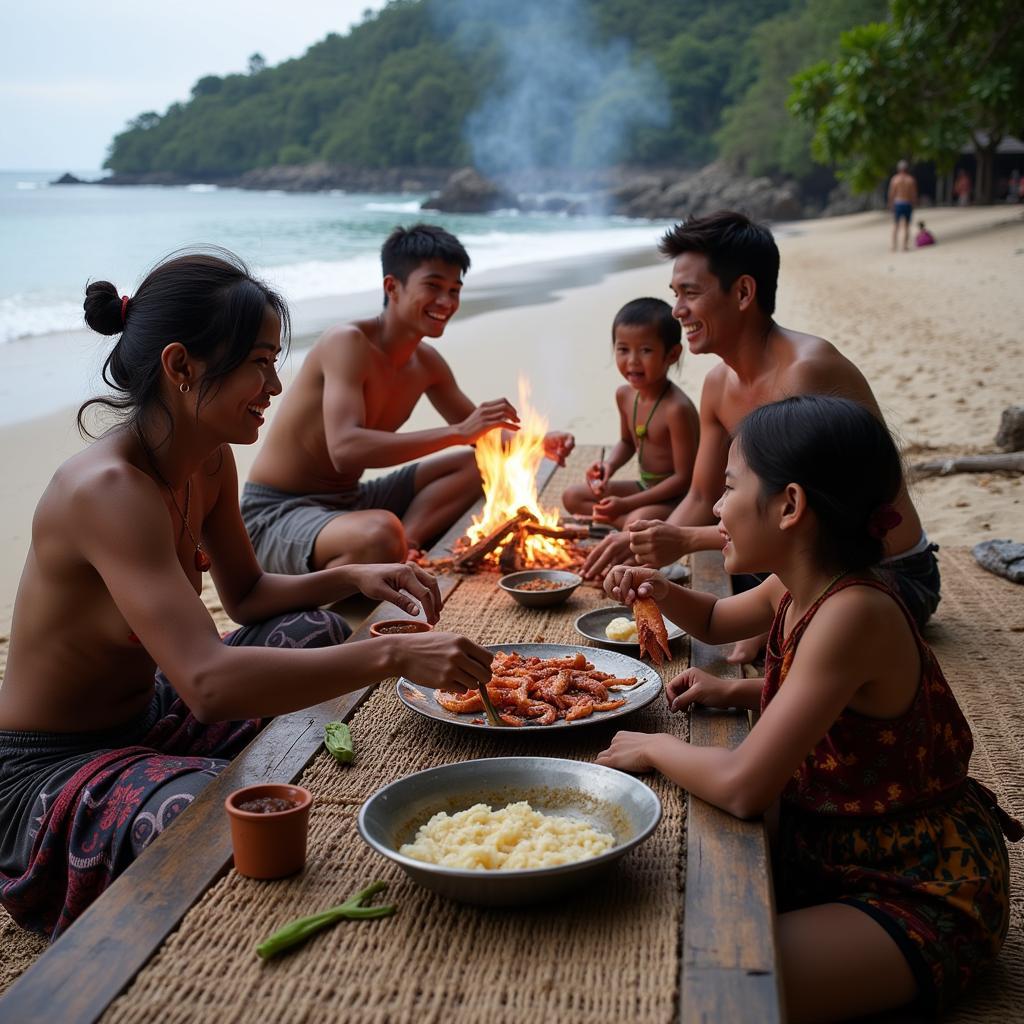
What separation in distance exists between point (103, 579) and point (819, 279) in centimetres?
2073

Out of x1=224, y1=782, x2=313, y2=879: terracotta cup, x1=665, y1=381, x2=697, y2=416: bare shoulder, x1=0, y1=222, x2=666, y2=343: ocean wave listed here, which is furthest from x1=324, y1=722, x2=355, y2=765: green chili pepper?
x1=665, y1=381, x2=697, y2=416: bare shoulder

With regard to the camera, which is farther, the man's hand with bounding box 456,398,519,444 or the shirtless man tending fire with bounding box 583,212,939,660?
the man's hand with bounding box 456,398,519,444

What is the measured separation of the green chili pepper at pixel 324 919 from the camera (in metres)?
1.75

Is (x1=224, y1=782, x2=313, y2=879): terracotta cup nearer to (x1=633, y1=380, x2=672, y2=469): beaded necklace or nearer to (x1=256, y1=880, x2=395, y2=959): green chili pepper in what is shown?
(x1=256, y1=880, x2=395, y2=959): green chili pepper

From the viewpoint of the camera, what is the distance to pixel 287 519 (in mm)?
5184

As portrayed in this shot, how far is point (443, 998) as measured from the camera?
1642mm

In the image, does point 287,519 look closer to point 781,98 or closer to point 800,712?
point 800,712

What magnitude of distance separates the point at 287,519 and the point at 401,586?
2.27 metres

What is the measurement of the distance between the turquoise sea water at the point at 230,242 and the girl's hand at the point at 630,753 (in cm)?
519

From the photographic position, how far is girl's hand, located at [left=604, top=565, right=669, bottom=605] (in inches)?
112

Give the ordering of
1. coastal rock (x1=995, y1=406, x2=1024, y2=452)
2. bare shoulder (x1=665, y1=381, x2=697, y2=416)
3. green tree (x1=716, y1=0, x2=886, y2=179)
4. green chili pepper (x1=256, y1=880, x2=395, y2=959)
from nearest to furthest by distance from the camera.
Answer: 1. green chili pepper (x1=256, y1=880, x2=395, y2=959)
2. bare shoulder (x1=665, y1=381, x2=697, y2=416)
3. coastal rock (x1=995, y1=406, x2=1024, y2=452)
4. green tree (x1=716, y1=0, x2=886, y2=179)

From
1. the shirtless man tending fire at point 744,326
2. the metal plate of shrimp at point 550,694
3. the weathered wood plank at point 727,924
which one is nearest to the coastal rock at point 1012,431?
the shirtless man tending fire at point 744,326

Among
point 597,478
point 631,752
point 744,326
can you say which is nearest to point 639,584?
point 631,752

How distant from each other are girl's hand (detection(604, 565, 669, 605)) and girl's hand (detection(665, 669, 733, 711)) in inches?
9.4
